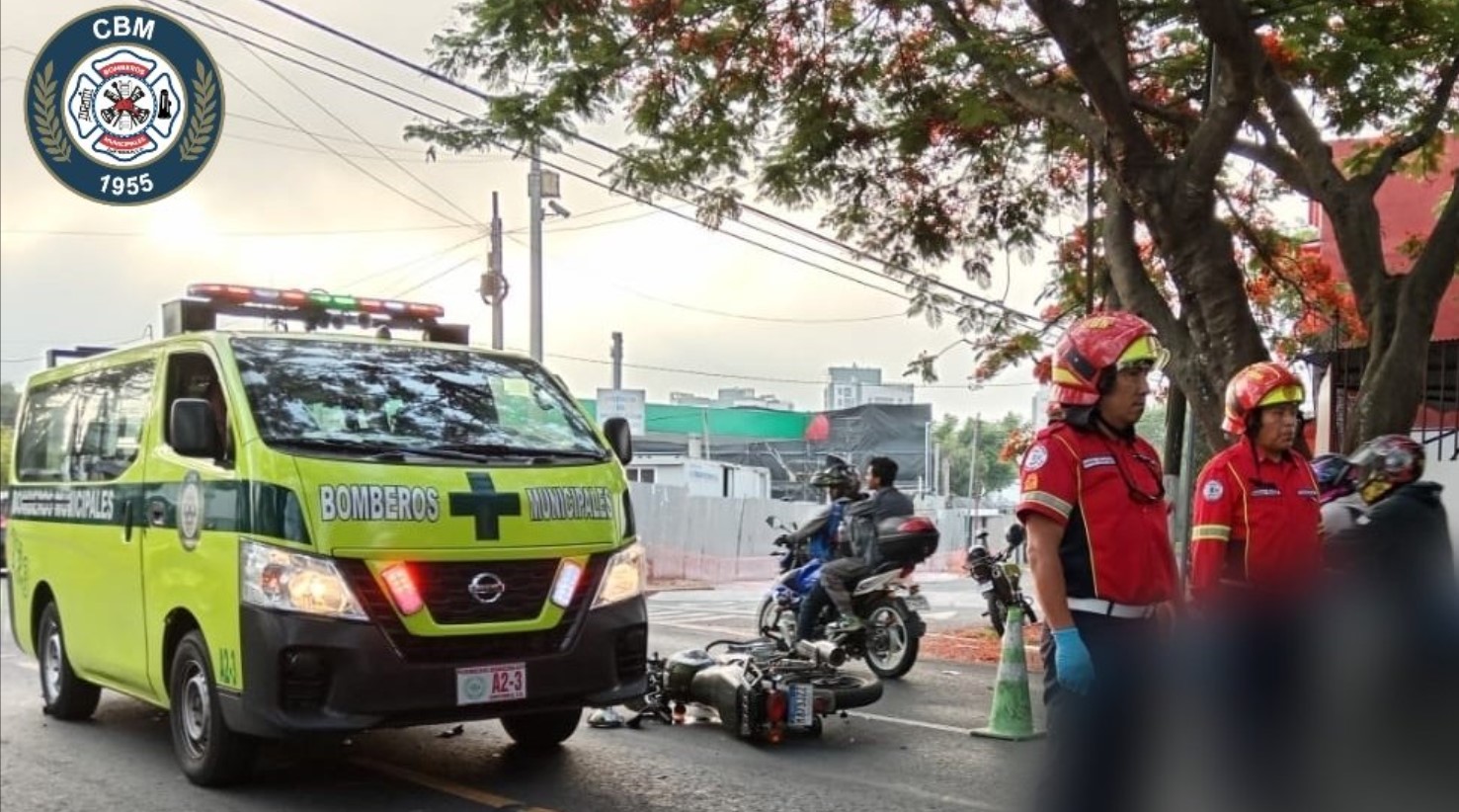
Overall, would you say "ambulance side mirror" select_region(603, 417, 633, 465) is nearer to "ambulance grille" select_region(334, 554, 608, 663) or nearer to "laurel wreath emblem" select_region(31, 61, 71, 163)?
"ambulance grille" select_region(334, 554, 608, 663)

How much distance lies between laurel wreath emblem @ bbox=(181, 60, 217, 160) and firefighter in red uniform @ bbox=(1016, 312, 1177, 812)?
4.13 m

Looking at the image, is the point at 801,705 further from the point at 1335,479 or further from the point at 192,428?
the point at 192,428

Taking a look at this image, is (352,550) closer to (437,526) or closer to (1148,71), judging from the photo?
(437,526)

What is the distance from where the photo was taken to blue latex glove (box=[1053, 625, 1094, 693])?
3.87m

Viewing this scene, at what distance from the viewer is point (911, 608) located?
9484 mm

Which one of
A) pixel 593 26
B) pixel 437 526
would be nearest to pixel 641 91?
pixel 593 26

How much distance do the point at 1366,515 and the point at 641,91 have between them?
23.4 feet

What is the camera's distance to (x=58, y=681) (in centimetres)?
751

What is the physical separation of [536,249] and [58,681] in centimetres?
1372

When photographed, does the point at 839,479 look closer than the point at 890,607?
No

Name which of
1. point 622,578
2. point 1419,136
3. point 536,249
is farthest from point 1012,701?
point 536,249

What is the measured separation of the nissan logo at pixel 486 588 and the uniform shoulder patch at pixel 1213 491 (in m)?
2.98

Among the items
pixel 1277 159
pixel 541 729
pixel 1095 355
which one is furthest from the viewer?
pixel 1277 159

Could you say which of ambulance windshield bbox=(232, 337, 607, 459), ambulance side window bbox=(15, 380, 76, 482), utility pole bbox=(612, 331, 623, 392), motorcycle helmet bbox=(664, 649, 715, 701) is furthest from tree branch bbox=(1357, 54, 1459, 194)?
utility pole bbox=(612, 331, 623, 392)
